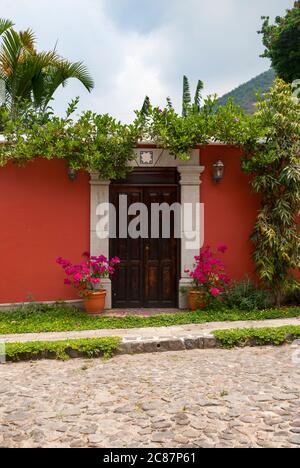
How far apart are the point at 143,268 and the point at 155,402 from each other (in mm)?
4237

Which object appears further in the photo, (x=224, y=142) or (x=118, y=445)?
(x=224, y=142)

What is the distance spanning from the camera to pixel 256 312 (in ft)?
23.8

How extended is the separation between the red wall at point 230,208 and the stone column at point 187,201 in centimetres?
16

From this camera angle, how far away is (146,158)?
25.5 ft

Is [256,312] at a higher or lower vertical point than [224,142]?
lower

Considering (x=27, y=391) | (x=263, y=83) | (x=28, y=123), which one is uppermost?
(x=263, y=83)

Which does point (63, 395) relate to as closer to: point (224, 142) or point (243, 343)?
point (243, 343)

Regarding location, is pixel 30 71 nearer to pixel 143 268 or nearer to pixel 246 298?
pixel 143 268

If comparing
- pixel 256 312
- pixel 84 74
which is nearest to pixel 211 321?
pixel 256 312

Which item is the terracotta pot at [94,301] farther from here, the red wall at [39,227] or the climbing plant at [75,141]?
the climbing plant at [75,141]

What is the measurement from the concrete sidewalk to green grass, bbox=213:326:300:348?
256 millimetres

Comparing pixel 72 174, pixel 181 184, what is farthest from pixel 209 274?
pixel 72 174

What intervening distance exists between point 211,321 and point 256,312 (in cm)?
89

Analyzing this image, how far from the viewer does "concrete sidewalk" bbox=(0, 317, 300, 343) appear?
5957 mm
